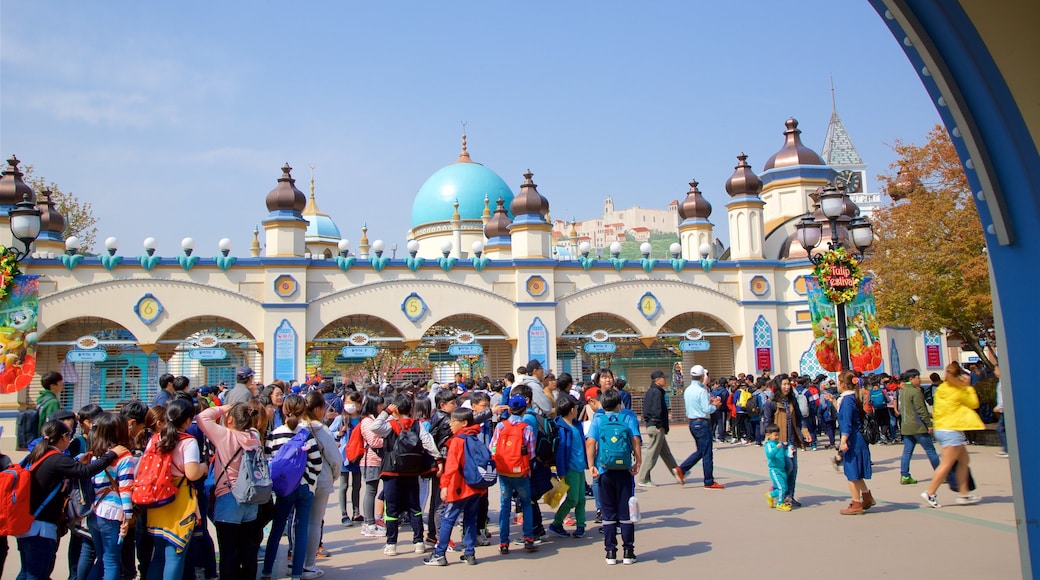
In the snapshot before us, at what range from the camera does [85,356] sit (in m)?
20.7

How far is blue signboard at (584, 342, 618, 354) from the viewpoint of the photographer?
24.2 meters

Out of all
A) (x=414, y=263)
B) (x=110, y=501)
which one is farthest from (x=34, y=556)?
(x=414, y=263)

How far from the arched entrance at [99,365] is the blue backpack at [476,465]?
16.6 meters

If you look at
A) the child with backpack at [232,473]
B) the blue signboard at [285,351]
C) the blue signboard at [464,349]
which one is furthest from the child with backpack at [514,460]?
the blue signboard at [285,351]

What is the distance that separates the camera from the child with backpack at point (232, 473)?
20.7ft

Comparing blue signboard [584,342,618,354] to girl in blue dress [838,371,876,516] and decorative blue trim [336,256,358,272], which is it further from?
girl in blue dress [838,371,876,516]

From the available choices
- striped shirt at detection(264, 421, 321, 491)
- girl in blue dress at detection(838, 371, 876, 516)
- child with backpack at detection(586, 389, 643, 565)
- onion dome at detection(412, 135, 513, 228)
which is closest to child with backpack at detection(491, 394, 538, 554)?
child with backpack at detection(586, 389, 643, 565)

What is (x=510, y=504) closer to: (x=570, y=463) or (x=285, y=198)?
(x=570, y=463)

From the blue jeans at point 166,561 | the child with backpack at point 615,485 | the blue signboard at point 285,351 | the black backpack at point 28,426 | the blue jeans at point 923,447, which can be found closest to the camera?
the blue jeans at point 166,561

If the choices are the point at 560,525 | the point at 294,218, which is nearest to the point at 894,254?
the point at 560,525

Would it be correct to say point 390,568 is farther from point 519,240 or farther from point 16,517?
point 519,240

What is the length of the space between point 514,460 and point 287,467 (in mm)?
2215

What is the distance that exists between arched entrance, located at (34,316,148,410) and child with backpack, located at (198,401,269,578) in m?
16.6

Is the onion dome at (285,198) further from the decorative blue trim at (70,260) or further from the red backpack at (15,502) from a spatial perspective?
the red backpack at (15,502)
